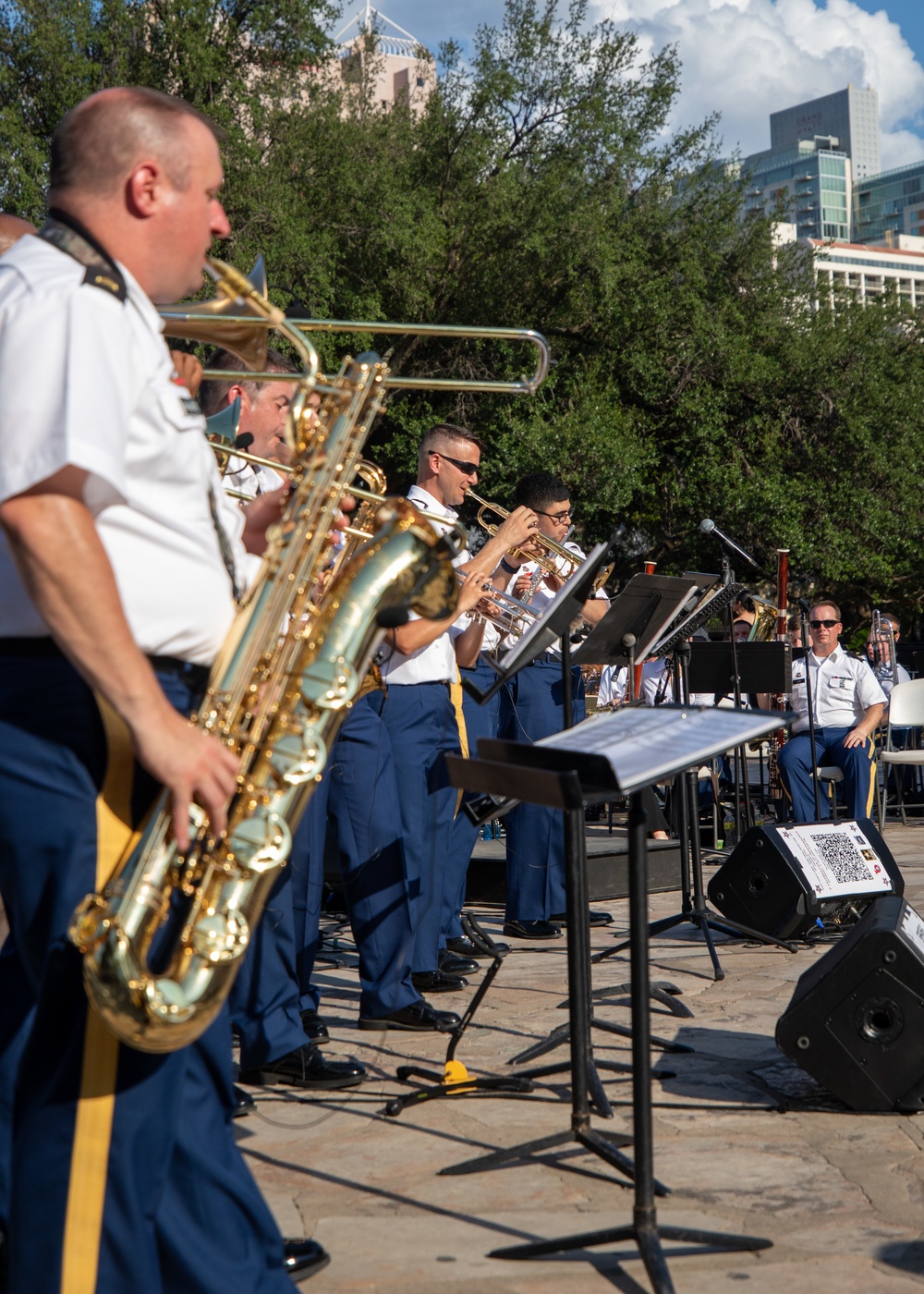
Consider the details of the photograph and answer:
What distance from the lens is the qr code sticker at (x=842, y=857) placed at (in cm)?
645

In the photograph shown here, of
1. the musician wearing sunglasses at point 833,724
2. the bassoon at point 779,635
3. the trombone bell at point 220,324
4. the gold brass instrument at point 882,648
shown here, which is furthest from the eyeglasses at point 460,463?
the gold brass instrument at point 882,648

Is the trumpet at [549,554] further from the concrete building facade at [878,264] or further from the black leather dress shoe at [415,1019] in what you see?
the concrete building facade at [878,264]

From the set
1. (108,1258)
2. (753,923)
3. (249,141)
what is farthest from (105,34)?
(108,1258)

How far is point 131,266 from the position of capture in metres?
2.09

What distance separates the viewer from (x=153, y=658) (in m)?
2.08

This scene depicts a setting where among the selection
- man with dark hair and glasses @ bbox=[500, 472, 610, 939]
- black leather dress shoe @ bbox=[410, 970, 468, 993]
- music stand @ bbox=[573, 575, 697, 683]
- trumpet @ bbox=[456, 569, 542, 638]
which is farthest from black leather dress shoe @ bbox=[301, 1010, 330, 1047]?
man with dark hair and glasses @ bbox=[500, 472, 610, 939]

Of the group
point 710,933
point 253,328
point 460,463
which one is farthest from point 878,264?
point 253,328

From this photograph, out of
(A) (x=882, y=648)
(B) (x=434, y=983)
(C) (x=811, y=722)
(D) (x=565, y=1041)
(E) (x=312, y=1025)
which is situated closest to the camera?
(D) (x=565, y=1041)

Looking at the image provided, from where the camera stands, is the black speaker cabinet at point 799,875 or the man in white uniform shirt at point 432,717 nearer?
the man in white uniform shirt at point 432,717

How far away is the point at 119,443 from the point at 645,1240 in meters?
1.97

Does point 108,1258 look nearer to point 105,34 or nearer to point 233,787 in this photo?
point 233,787

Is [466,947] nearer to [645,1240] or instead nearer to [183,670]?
[645,1240]

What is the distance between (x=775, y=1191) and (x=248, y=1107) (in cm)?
154

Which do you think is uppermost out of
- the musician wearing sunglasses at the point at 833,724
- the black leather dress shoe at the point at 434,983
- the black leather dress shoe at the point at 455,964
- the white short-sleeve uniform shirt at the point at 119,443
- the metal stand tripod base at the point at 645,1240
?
the white short-sleeve uniform shirt at the point at 119,443
